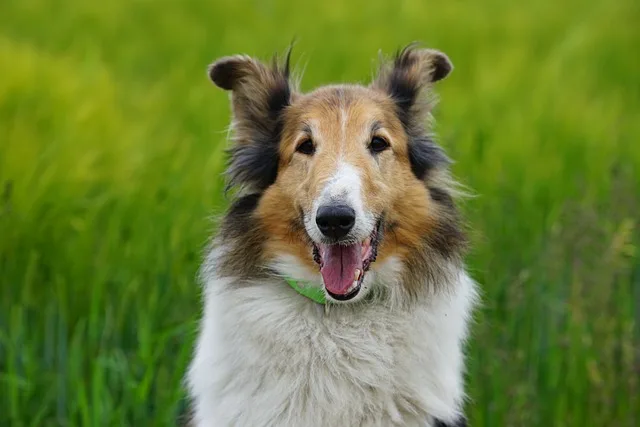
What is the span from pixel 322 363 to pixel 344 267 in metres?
0.40

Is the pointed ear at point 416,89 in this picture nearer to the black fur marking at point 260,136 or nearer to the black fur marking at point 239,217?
the black fur marking at point 260,136

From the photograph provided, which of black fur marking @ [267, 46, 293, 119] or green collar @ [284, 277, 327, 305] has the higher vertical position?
black fur marking @ [267, 46, 293, 119]

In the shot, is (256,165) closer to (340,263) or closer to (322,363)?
(340,263)

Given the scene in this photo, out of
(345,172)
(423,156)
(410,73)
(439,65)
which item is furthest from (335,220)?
(439,65)

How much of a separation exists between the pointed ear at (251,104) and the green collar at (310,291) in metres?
0.55

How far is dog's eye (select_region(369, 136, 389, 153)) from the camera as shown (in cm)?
422

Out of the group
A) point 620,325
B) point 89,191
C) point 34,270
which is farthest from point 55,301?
point 620,325

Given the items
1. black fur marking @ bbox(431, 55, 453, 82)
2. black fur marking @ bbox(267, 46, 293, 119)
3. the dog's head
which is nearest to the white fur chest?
the dog's head

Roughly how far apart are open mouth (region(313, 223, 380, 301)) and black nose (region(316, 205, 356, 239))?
14 cm

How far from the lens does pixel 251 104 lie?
4504 mm

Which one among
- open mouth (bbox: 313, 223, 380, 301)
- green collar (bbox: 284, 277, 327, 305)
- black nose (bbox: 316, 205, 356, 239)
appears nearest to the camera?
black nose (bbox: 316, 205, 356, 239)

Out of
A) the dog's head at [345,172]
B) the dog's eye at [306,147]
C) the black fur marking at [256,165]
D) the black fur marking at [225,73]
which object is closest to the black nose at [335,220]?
the dog's head at [345,172]

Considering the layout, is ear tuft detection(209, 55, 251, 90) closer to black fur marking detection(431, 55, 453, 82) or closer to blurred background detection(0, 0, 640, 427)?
blurred background detection(0, 0, 640, 427)

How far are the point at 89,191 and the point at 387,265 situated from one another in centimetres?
283
